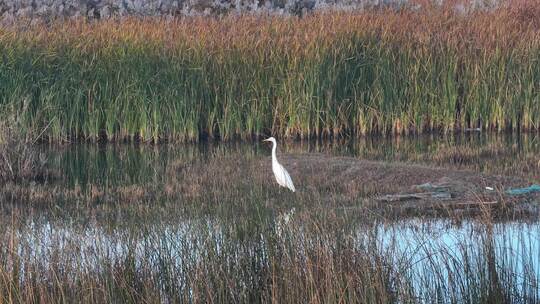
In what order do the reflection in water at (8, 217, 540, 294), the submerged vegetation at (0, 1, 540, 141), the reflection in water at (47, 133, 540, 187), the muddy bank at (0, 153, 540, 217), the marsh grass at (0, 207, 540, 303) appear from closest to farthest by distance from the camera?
the marsh grass at (0, 207, 540, 303), the reflection in water at (8, 217, 540, 294), the muddy bank at (0, 153, 540, 217), the reflection in water at (47, 133, 540, 187), the submerged vegetation at (0, 1, 540, 141)

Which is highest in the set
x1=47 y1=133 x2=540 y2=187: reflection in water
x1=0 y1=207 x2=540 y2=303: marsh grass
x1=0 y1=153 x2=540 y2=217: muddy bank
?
x1=0 y1=207 x2=540 y2=303: marsh grass

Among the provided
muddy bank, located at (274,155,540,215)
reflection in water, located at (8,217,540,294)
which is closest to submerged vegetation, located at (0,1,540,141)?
muddy bank, located at (274,155,540,215)

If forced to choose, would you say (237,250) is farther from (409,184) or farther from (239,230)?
(409,184)

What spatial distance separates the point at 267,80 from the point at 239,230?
814 cm

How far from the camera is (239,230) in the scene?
6238 mm

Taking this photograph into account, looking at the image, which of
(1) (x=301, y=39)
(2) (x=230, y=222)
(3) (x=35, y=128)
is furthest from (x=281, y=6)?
(2) (x=230, y=222)

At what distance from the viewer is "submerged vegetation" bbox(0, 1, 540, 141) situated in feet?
45.8

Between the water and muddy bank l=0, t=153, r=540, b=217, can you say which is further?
muddy bank l=0, t=153, r=540, b=217

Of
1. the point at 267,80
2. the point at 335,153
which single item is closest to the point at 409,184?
the point at 335,153

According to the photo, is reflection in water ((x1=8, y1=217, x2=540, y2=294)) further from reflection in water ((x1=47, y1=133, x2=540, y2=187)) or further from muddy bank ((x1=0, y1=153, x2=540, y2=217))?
reflection in water ((x1=47, y1=133, x2=540, y2=187))

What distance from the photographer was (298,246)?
5867 millimetres

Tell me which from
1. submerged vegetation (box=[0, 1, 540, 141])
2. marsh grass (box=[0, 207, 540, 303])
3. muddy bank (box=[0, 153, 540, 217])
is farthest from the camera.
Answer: submerged vegetation (box=[0, 1, 540, 141])

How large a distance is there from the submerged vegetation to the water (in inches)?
72.6

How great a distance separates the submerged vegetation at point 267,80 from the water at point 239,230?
184 cm
